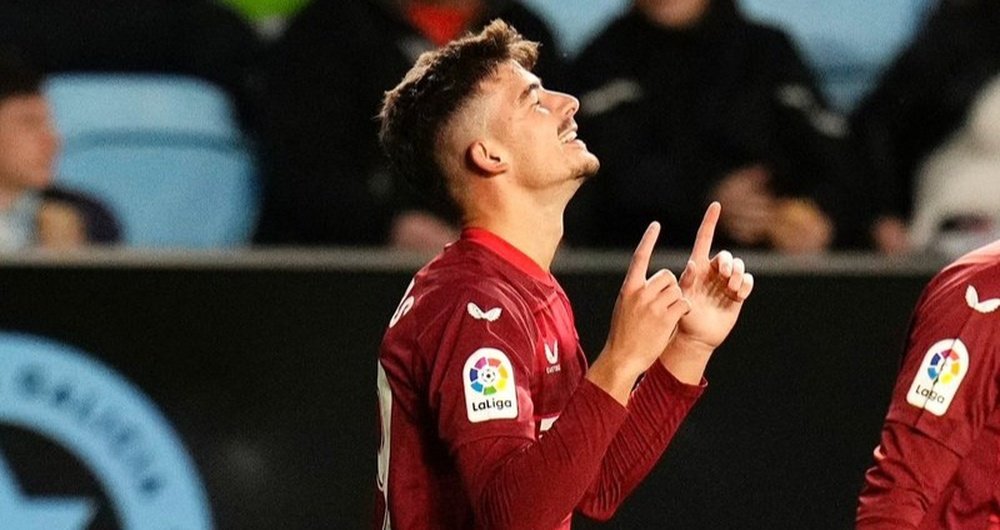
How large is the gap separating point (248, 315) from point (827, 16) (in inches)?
91.3

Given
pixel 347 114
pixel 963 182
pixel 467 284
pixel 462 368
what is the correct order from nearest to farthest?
pixel 462 368 < pixel 467 284 < pixel 347 114 < pixel 963 182

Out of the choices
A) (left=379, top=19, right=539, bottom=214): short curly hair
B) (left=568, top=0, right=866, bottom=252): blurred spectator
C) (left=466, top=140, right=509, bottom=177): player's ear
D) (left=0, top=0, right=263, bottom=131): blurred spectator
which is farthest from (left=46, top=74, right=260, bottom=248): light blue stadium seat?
(left=466, top=140, right=509, bottom=177): player's ear

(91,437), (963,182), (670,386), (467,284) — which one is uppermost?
(963,182)

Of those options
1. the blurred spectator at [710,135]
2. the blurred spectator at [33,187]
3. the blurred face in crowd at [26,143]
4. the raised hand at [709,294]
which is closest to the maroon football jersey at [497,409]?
the raised hand at [709,294]

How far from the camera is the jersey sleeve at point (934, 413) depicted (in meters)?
3.23

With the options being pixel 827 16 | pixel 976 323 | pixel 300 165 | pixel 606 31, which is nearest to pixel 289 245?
pixel 300 165

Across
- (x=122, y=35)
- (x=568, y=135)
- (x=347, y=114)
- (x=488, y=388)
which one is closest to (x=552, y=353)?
(x=488, y=388)

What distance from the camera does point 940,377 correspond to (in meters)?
3.29

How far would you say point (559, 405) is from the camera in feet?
10.6

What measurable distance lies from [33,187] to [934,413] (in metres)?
2.89

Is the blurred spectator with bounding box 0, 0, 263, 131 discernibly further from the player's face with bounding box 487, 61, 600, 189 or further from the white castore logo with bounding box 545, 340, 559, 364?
the white castore logo with bounding box 545, 340, 559, 364

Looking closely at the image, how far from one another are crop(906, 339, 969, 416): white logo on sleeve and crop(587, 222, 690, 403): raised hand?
514 millimetres

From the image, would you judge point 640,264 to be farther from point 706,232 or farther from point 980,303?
point 980,303

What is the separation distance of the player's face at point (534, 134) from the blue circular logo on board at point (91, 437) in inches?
74.6
